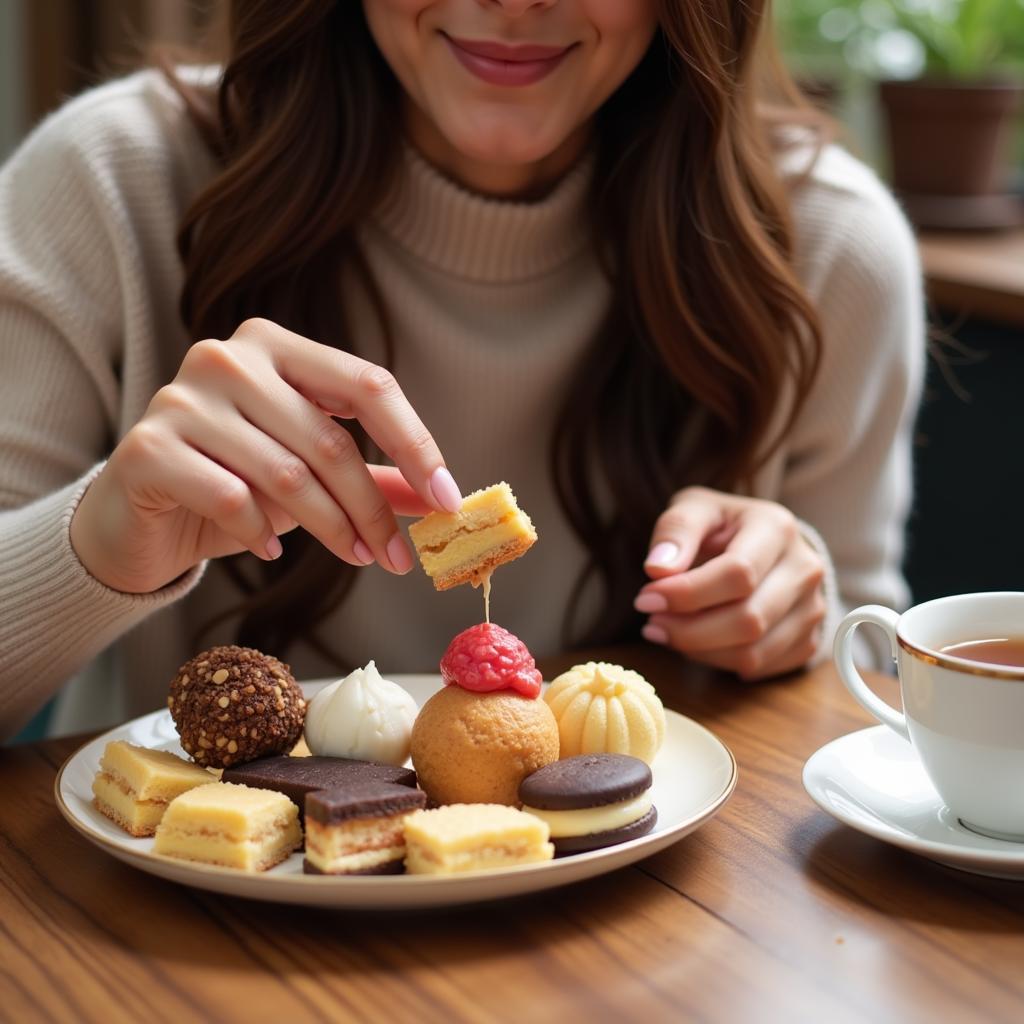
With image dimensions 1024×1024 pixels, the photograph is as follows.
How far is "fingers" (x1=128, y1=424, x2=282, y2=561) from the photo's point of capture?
3.09 feet

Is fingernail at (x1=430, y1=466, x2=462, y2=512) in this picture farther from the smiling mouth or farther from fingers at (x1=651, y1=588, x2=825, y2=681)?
the smiling mouth

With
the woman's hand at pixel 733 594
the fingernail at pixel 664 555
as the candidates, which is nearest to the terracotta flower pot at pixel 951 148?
the woman's hand at pixel 733 594

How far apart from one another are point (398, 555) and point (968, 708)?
403mm

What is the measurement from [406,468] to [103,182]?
0.67 m

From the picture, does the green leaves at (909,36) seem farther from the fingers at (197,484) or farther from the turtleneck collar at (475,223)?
the fingers at (197,484)

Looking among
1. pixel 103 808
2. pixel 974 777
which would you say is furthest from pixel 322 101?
pixel 974 777

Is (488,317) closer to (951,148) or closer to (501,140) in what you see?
(501,140)

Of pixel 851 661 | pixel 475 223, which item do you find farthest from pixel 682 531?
pixel 475 223

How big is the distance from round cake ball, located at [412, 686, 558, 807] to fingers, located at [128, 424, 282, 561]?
191 mm

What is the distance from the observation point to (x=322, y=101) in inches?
54.7

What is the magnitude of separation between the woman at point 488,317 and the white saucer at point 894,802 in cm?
22

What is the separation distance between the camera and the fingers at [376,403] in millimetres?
955

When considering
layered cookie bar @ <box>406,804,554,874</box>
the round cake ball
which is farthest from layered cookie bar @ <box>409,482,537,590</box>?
layered cookie bar @ <box>406,804,554,874</box>

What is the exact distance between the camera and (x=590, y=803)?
2.69ft
